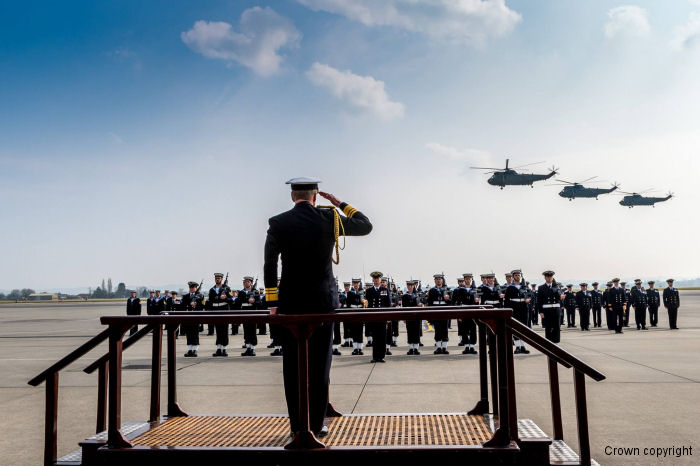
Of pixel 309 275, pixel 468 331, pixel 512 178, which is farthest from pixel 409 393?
pixel 512 178

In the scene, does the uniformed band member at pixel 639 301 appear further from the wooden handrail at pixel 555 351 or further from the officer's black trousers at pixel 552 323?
the wooden handrail at pixel 555 351

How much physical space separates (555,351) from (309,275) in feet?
5.21

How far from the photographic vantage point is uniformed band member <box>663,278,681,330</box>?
58.1 ft

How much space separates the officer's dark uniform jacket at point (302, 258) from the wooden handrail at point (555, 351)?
1.20 meters

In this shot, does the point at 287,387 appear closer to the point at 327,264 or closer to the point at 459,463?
the point at 327,264

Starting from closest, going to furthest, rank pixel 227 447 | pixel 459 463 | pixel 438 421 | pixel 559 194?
pixel 459 463 < pixel 227 447 < pixel 438 421 < pixel 559 194

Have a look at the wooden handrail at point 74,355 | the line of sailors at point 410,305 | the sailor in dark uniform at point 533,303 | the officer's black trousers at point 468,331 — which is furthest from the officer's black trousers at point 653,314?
the wooden handrail at point 74,355

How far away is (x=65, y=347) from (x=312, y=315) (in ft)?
42.2

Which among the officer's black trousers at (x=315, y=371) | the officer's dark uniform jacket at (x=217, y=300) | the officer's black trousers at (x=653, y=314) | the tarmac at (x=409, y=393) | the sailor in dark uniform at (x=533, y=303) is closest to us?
the officer's black trousers at (x=315, y=371)

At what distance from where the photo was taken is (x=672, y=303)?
18.1 m

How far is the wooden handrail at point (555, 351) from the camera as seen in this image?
2.89m

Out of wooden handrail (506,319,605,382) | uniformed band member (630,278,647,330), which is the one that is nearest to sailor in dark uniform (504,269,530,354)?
uniformed band member (630,278,647,330)

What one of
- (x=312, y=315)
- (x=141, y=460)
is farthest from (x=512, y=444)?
(x=141, y=460)

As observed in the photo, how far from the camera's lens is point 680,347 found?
11789 mm
